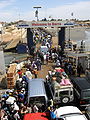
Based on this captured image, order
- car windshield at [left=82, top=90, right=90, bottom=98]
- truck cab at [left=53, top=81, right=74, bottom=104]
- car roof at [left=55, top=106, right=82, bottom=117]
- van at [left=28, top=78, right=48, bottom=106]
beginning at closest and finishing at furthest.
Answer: car roof at [left=55, top=106, right=82, bottom=117], van at [left=28, top=78, right=48, bottom=106], car windshield at [left=82, top=90, right=90, bottom=98], truck cab at [left=53, top=81, right=74, bottom=104]

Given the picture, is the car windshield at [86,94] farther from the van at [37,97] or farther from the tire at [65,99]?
the van at [37,97]

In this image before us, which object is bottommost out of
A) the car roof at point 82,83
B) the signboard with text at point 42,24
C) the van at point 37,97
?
the van at point 37,97

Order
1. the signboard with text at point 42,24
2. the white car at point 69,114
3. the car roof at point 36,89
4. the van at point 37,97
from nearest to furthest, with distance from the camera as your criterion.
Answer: the white car at point 69,114, the van at point 37,97, the car roof at point 36,89, the signboard with text at point 42,24

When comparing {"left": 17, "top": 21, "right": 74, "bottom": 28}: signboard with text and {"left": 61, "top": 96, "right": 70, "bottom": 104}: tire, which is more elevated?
{"left": 17, "top": 21, "right": 74, "bottom": 28}: signboard with text

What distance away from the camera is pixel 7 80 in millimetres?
16078

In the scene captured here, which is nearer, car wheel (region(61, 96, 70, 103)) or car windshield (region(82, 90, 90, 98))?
car windshield (region(82, 90, 90, 98))

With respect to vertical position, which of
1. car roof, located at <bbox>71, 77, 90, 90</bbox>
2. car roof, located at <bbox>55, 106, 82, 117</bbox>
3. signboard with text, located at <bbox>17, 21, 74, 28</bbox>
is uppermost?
signboard with text, located at <bbox>17, 21, 74, 28</bbox>

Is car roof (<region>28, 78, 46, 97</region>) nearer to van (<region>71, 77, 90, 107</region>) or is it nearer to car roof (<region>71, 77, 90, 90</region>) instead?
van (<region>71, 77, 90, 107</region>)

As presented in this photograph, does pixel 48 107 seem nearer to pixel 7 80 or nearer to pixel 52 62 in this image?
pixel 7 80

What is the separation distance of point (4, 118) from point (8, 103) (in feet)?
4.32

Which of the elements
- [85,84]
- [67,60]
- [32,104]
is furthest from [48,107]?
[67,60]

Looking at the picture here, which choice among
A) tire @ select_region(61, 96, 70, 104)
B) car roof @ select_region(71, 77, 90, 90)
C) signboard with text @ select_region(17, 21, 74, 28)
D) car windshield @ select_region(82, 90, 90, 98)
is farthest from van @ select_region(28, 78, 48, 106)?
signboard with text @ select_region(17, 21, 74, 28)

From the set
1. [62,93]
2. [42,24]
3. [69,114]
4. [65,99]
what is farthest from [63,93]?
[42,24]

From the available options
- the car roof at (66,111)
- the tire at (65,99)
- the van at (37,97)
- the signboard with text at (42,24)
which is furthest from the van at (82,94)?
the signboard with text at (42,24)
